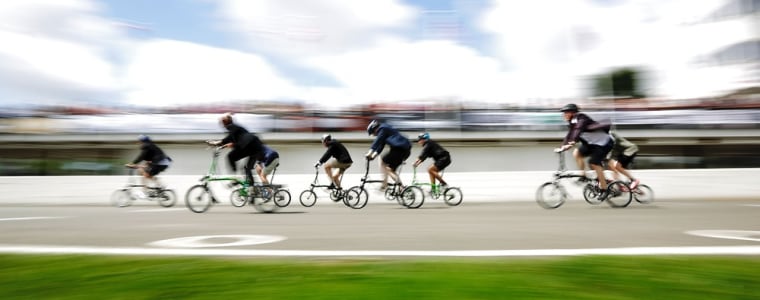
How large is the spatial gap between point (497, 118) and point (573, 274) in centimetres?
1736

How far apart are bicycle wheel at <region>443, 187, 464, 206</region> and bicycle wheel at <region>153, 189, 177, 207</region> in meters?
6.70

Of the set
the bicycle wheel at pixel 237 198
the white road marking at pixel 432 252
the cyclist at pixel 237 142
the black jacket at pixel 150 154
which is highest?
the black jacket at pixel 150 154

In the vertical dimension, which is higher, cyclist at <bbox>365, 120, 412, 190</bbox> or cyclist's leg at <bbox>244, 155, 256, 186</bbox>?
cyclist at <bbox>365, 120, 412, 190</bbox>

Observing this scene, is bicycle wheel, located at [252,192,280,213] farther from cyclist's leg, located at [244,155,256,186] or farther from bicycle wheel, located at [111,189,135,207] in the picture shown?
bicycle wheel, located at [111,189,135,207]

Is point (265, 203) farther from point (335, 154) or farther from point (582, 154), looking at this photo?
point (582, 154)

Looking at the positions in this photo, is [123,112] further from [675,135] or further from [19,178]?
[675,135]

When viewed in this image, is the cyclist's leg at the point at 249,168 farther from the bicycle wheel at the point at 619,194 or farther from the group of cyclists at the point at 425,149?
the bicycle wheel at the point at 619,194

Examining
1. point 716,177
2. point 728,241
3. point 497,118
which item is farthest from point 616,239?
point 497,118

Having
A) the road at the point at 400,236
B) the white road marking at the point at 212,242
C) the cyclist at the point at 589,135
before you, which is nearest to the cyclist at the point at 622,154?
the cyclist at the point at 589,135

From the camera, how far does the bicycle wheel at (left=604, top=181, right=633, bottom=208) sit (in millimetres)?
11555

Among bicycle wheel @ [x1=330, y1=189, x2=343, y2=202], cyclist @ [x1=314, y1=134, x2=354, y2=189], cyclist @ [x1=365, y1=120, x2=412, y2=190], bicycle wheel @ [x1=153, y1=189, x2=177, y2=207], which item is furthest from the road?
bicycle wheel @ [x1=153, y1=189, x2=177, y2=207]

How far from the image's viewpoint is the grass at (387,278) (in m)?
3.15

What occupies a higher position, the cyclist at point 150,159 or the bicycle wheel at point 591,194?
the cyclist at point 150,159

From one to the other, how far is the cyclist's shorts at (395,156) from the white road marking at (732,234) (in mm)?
6826
